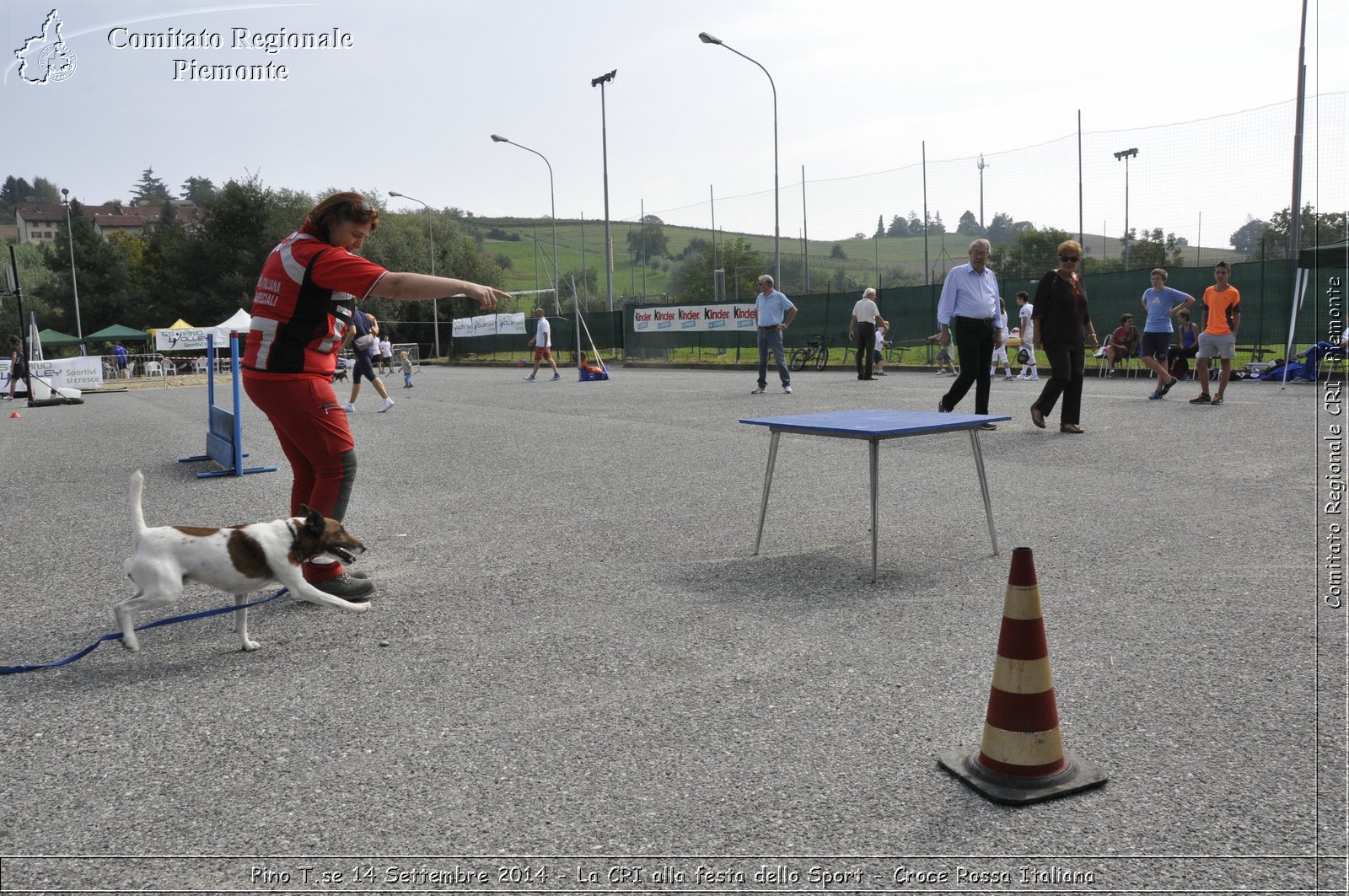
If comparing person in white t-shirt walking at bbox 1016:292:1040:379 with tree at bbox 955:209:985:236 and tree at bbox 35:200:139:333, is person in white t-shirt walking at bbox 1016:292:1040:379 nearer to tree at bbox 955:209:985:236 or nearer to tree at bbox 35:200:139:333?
tree at bbox 955:209:985:236

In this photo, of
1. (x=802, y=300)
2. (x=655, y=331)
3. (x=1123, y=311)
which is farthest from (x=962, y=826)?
(x=655, y=331)

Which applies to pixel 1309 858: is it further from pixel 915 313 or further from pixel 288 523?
pixel 915 313

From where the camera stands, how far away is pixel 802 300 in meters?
30.9

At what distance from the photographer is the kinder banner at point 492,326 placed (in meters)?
47.4

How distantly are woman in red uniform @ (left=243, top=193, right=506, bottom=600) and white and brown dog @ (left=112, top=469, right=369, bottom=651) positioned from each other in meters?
0.54

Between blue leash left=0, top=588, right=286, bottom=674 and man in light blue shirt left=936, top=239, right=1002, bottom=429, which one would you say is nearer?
blue leash left=0, top=588, right=286, bottom=674

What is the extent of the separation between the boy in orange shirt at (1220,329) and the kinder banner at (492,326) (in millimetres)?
36855

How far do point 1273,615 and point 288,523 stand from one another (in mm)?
4083

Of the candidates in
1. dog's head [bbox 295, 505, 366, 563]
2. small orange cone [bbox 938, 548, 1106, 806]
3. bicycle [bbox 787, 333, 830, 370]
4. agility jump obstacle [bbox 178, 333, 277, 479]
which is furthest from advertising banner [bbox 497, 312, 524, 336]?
small orange cone [bbox 938, 548, 1106, 806]

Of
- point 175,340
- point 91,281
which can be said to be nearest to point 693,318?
point 175,340

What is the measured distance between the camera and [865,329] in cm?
2009

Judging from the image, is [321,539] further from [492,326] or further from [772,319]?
[492,326]

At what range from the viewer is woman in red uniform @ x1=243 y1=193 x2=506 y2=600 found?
4.30m

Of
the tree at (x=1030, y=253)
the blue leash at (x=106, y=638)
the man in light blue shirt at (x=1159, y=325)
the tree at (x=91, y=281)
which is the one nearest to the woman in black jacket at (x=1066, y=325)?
the man in light blue shirt at (x=1159, y=325)
